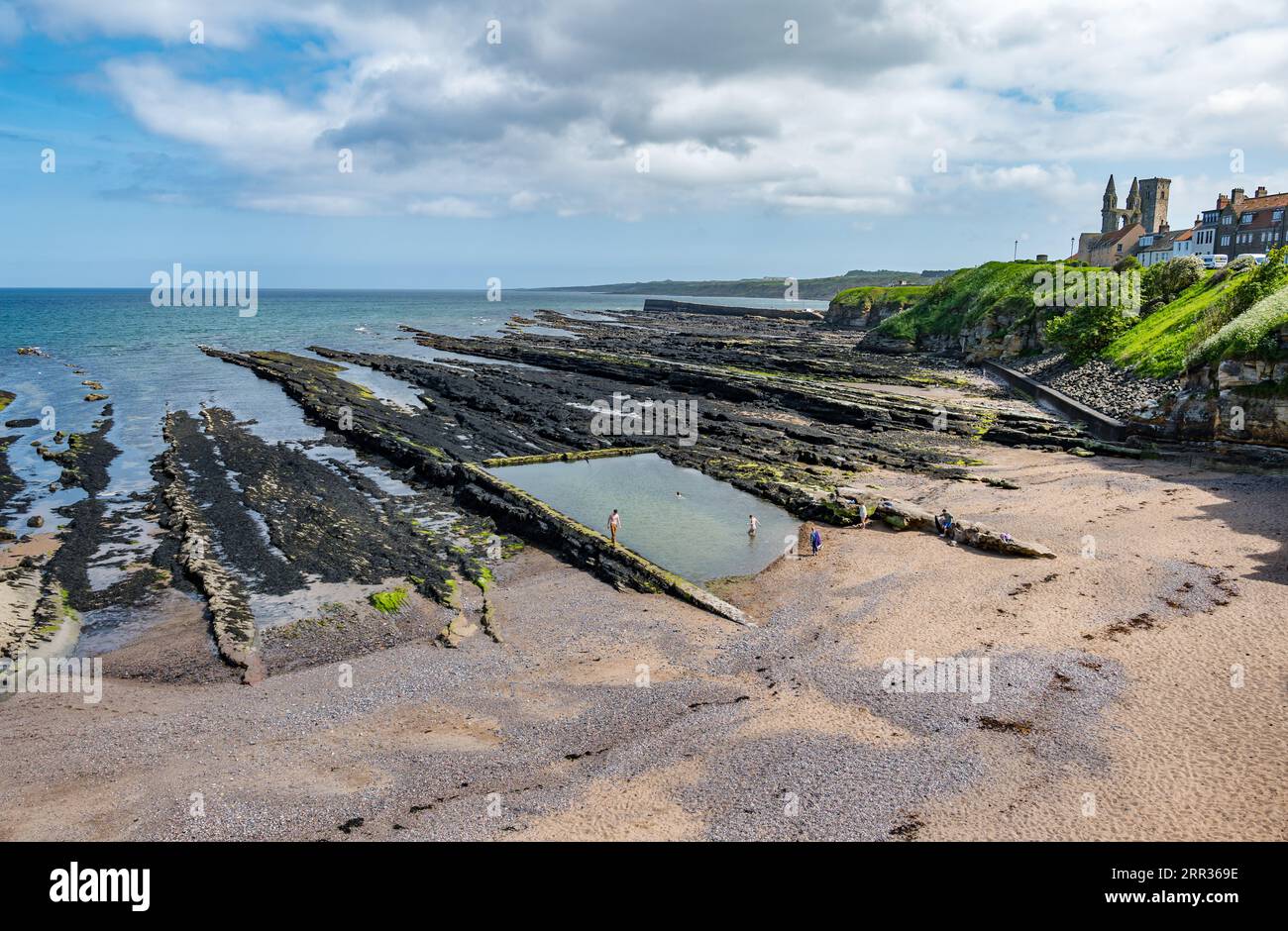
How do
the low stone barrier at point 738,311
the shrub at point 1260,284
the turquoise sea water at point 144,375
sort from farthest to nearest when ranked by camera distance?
the low stone barrier at point 738,311 < the turquoise sea water at point 144,375 < the shrub at point 1260,284

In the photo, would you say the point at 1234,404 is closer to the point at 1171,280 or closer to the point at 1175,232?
the point at 1171,280

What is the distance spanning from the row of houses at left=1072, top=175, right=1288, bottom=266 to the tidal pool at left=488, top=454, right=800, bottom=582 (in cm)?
5302

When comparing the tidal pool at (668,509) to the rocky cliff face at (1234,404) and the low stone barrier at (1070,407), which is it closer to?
the low stone barrier at (1070,407)

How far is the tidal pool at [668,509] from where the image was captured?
951 inches

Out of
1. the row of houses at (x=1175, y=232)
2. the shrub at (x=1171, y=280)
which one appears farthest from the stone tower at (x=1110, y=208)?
the shrub at (x=1171, y=280)

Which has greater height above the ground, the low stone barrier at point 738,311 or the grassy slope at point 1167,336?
the low stone barrier at point 738,311

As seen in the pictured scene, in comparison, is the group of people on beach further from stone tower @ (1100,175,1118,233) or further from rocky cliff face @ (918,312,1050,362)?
stone tower @ (1100,175,1118,233)

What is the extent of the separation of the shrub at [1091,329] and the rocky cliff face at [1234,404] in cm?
1862

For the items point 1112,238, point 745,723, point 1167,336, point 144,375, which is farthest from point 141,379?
point 1112,238

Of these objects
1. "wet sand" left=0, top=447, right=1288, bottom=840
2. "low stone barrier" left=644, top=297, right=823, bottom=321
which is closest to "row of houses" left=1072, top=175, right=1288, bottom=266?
"low stone barrier" left=644, top=297, right=823, bottom=321
